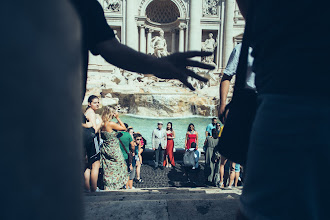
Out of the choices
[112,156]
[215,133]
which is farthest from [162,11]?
[112,156]

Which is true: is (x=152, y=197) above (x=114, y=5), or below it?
below

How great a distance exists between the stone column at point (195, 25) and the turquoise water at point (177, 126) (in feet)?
29.9

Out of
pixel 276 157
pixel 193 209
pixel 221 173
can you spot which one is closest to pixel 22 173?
pixel 276 157

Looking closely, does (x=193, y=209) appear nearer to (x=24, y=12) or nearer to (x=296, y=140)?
(x=296, y=140)

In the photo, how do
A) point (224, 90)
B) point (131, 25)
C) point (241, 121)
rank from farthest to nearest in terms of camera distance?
point (131, 25) → point (224, 90) → point (241, 121)

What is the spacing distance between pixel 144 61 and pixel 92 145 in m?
2.47

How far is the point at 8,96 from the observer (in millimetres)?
341

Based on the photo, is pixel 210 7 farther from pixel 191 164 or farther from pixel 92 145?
pixel 92 145

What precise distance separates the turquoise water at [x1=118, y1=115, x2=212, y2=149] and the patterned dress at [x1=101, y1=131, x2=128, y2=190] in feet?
12.9

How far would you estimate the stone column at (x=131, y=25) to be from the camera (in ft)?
60.6

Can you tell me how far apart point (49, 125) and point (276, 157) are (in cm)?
57

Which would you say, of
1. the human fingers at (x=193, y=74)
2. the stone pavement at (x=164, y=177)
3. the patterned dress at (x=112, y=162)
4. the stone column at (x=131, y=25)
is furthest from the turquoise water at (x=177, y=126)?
the stone column at (x=131, y=25)

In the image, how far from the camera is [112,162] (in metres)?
3.47

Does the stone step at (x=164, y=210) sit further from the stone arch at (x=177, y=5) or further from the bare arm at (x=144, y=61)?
the stone arch at (x=177, y=5)
